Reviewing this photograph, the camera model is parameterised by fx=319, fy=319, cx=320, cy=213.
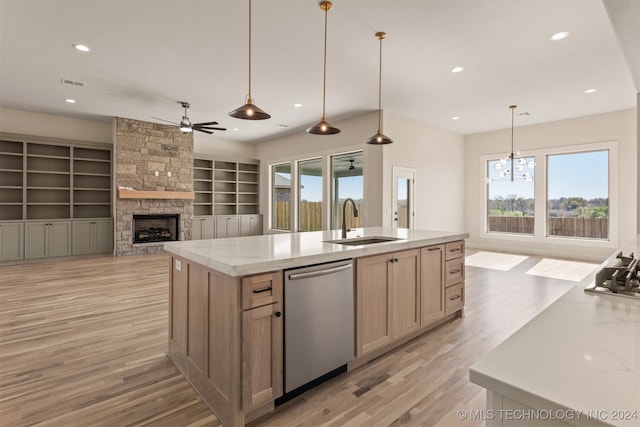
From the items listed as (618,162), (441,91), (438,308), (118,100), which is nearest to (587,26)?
(441,91)

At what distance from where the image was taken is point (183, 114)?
6953 mm

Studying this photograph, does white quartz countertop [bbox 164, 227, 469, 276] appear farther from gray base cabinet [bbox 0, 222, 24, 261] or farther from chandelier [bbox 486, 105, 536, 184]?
gray base cabinet [bbox 0, 222, 24, 261]

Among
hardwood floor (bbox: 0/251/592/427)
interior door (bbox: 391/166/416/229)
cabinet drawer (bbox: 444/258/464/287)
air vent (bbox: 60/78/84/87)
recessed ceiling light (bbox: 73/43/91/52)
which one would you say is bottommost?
hardwood floor (bbox: 0/251/592/427)

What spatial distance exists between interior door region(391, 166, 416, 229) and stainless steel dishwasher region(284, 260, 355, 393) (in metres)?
4.81

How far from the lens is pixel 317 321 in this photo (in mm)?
2051

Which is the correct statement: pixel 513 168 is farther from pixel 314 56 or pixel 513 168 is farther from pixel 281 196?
pixel 281 196

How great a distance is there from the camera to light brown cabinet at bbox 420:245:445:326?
289cm

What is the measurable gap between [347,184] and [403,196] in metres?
1.34

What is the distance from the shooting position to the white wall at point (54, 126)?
6.67m

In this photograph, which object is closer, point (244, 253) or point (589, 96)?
point (244, 253)

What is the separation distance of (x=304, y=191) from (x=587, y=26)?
6.44 m

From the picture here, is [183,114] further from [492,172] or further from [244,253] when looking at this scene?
[492,172]

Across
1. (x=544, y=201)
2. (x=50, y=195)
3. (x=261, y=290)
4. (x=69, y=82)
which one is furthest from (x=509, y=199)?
(x=50, y=195)

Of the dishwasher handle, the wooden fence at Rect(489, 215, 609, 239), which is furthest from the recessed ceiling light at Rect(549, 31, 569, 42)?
the wooden fence at Rect(489, 215, 609, 239)
